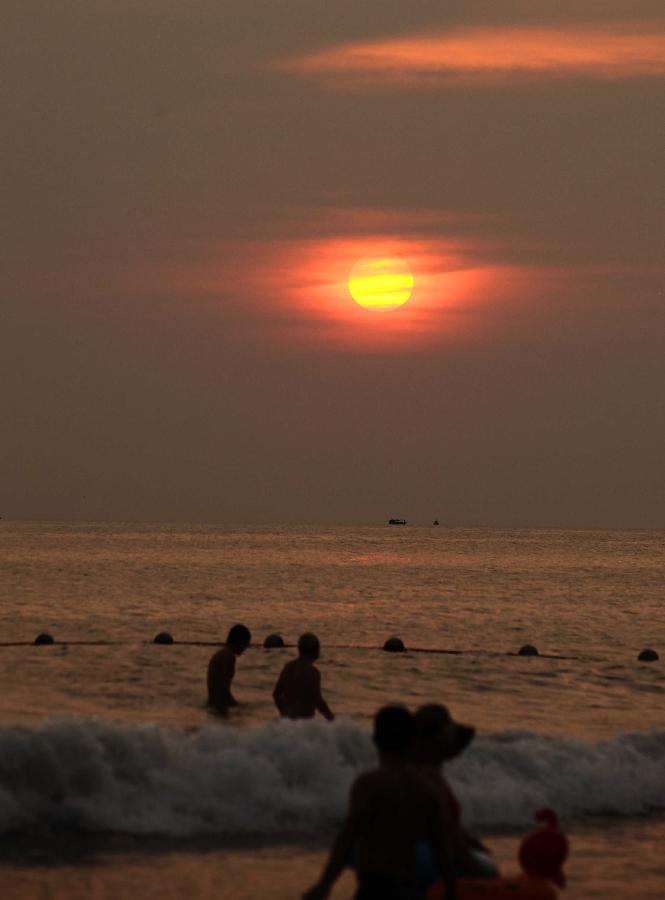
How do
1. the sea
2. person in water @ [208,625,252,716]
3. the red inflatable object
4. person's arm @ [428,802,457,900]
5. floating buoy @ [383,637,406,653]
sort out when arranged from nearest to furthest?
person's arm @ [428,802,457,900]
the red inflatable object
the sea
person in water @ [208,625,252,716]
floating buoy @ [383,637,406,653]

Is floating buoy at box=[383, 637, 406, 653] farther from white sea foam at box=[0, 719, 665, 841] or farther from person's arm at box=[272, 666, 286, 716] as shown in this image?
white sea foam at box=[0, 719, 665, 841]

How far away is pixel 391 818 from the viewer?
24.8 feet

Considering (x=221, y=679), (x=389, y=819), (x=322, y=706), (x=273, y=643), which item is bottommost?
(x=389, y=819)

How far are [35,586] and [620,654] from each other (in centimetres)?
3497

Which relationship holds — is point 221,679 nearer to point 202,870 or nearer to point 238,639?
point 238,639

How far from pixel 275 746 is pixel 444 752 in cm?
767

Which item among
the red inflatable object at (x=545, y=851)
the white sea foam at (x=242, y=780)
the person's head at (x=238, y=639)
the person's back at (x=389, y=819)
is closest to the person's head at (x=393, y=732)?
the person's back at (x=389, y=819)

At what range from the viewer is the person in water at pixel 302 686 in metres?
17.9

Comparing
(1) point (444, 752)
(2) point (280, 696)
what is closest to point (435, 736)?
(1) point (444, 752)

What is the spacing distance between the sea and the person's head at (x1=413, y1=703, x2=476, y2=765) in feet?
12.4

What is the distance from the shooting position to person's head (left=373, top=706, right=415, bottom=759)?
24.8ft

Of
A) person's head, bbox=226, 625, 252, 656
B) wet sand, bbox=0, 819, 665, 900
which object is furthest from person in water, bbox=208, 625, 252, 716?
wet sand, bbox=0, 819, 665, 900

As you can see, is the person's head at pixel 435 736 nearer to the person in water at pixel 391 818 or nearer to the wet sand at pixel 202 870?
the person in water at pixel 391 818

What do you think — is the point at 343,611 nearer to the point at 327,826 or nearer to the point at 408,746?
the point at 327,826
